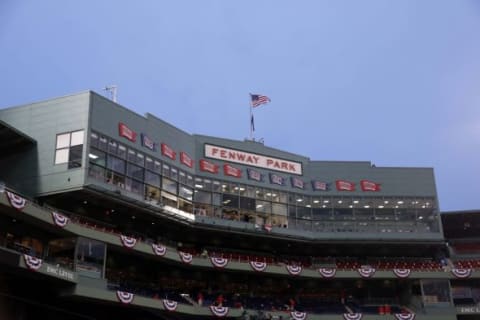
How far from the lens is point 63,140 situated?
46312mm

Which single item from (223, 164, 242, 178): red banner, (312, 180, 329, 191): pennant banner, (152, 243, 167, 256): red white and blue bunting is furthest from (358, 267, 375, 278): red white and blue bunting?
(152, 243, 167, 256): red white and blue bunting

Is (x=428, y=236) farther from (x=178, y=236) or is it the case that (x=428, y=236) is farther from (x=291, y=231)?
(x=178, y=236)

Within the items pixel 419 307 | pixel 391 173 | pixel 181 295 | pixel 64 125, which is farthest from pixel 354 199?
pixel 64 125

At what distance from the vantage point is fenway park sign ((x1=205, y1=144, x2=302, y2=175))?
58062 mm

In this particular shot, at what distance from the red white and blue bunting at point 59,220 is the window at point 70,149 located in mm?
4561

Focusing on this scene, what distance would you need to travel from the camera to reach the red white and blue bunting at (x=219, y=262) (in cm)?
5416

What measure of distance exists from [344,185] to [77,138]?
94.1ft

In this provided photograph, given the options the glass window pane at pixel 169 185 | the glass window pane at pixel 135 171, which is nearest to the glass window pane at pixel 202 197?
the glass window pane at pixel 169 185

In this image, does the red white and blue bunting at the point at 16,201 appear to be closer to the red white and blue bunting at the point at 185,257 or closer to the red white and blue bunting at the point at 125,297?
the red white and blue bunting at the point at 125,297

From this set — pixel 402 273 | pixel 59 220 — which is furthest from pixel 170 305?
pixel 402 273

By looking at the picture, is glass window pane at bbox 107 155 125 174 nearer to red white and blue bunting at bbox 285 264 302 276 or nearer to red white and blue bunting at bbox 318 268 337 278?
red white and blue bunting at bbox 285 264 302 276

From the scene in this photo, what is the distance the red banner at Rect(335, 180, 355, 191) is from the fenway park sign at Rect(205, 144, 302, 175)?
13.6 ft

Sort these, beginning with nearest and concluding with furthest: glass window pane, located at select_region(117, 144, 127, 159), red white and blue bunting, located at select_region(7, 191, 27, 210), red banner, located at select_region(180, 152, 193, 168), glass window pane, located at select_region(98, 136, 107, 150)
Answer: red white and blue bunting, located at select_region(7, 191, 27, 210) < glass window pane, located at select_region(98, 136, 107, 150) < glass window pane, located at select_region(117, 144, 127, 159) < red banner, located at select_region(180, 152, 193, 168)

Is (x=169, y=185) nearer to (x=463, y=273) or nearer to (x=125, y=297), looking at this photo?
(x=125, y=297)
